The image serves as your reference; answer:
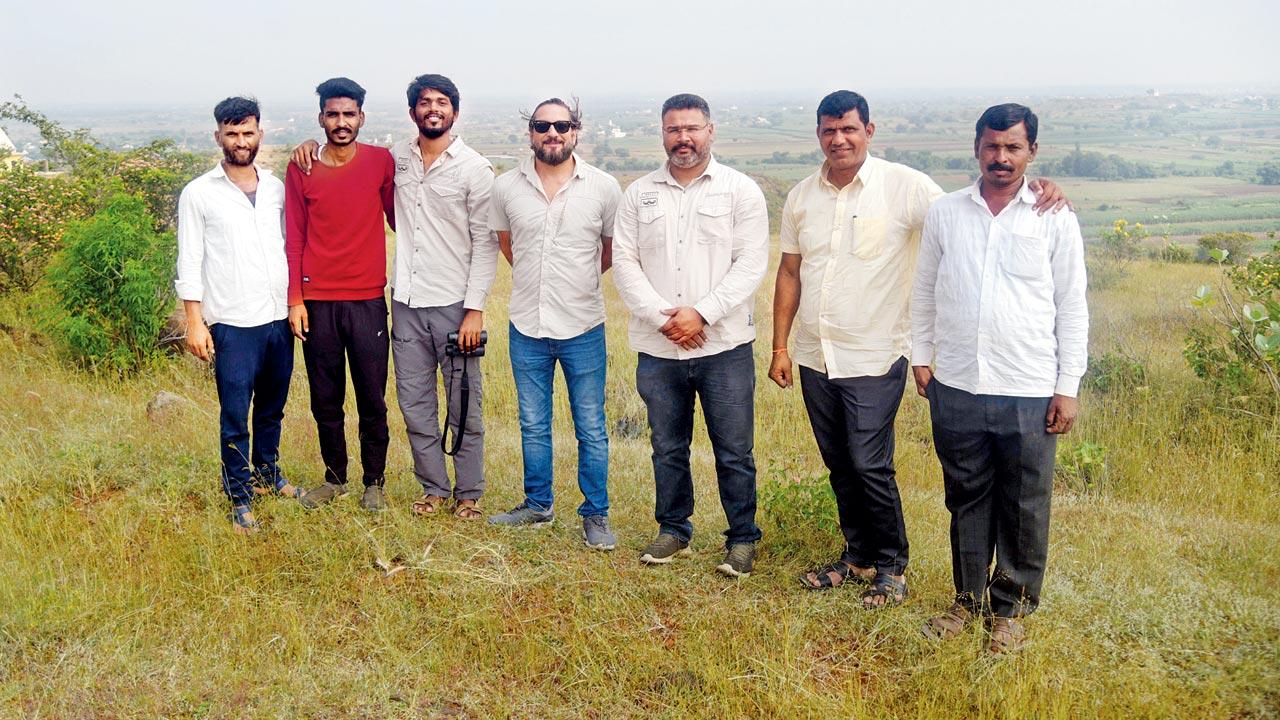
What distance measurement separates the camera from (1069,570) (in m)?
4.38

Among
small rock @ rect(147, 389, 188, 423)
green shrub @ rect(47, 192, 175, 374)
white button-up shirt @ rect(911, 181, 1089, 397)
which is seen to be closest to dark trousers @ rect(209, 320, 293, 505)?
small rock @ rect(147, 389, 188, 423)

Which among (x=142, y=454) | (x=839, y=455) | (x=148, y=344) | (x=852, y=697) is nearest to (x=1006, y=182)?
(x=839, y=455)

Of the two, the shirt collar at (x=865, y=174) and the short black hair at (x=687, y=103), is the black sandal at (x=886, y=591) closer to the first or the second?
the shirt collar at (x=865, y=174)

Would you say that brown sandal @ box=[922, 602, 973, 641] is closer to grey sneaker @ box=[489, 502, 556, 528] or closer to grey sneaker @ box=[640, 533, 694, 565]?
grey sneaker @ box=[640, 533, 694, 565]

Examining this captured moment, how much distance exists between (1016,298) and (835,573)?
1550mm

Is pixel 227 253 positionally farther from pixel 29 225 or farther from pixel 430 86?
pixel 29 225

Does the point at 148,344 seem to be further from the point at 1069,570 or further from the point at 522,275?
the point at 1069,570

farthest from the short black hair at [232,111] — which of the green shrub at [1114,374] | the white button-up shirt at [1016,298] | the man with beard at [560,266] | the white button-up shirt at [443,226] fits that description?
the green shrub at [1114,374]

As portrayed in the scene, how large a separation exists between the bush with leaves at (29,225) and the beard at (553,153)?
298 inches

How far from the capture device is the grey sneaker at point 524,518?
4.75m

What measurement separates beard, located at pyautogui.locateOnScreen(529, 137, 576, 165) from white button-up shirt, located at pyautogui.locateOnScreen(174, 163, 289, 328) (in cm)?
142

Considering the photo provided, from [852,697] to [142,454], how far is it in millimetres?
4507

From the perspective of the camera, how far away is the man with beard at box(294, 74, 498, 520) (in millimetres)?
4516

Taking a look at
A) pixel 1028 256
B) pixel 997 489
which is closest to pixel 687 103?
pixel 1028 256
